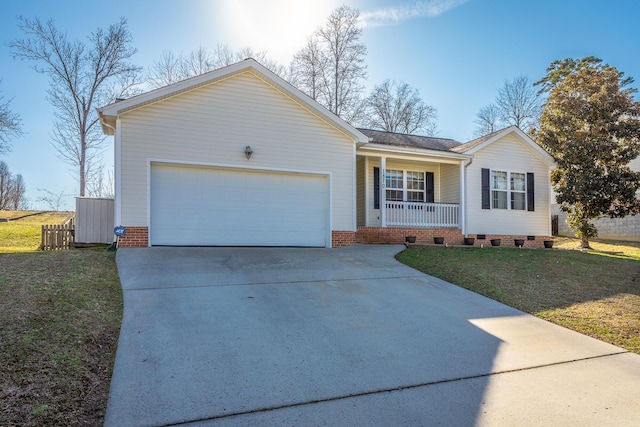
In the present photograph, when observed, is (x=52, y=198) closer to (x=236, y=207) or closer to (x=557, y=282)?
(x=236, y=207)

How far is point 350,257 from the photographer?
971 cm

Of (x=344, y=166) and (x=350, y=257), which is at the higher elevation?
(x=344, y=166)

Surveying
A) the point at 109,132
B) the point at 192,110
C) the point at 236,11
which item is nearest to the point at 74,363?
the point at 192,110

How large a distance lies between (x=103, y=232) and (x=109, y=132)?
284 cm

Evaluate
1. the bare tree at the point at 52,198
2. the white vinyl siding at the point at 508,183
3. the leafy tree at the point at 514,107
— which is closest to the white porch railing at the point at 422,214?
the white vinyl siding at the point at 508,183

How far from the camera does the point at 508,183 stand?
49.4ft

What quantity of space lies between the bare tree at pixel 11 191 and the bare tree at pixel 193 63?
2524cm

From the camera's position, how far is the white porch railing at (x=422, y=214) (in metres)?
13.3

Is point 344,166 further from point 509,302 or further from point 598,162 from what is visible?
point 598,162

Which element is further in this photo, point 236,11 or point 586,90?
point 586,90

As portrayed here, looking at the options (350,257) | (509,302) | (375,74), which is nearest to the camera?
(509,302)

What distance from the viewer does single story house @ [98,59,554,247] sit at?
966 cm

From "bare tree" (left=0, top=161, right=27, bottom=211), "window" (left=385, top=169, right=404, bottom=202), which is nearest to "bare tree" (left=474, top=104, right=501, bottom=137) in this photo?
"window" (left=385, top=169, right=404, bottom=202)

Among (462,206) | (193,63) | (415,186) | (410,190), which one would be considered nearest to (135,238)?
(410,190)
